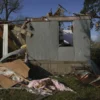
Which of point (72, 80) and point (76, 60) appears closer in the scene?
point (72, 80)

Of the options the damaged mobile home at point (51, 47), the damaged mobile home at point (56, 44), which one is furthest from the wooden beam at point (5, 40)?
the damaged mobile home at point (56, 44)

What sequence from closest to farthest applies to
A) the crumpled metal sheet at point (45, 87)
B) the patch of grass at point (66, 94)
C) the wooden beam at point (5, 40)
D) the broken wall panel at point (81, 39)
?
the patch of grass at point (66, 94) → the crumpled metal sheet at point (45, 87) → the broken wall panel at point (81, 39) → the wooden beam at point (5, 40)

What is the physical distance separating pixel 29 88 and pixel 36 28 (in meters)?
4.22

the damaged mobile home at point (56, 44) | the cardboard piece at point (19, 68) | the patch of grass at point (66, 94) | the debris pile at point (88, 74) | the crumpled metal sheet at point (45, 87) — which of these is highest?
the damaged mobile home at point (56, 44)

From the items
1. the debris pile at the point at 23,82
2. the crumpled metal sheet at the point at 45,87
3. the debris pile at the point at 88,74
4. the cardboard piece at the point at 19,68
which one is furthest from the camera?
the cardboard piece at the point at 19,68

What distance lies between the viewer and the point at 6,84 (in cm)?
1088

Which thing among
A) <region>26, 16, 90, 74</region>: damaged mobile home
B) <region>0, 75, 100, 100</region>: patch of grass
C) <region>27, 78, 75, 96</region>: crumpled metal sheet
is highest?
<region>26, 16, 90, 74</region>: damaged mobile home

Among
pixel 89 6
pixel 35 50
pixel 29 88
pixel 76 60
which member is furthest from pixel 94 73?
pixel 89 6

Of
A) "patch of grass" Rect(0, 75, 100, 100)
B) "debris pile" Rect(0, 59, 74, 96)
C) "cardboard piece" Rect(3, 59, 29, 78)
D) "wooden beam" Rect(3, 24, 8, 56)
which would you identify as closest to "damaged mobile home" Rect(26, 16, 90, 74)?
"wooden beam" Rect(3, 24, 8, 56)

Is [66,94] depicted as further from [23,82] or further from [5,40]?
[5,40]

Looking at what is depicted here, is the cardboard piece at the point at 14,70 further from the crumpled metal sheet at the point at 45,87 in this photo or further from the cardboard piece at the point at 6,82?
the crumpled metal sheet at the point at 45,87

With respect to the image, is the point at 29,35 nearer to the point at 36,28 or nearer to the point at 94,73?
the point at 36,28

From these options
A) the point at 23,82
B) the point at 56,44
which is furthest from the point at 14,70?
the point at 56,44

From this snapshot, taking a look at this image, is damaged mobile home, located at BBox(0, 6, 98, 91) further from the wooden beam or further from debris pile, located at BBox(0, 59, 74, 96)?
debris pile, located at BBox(0, 59, 74, 96)
